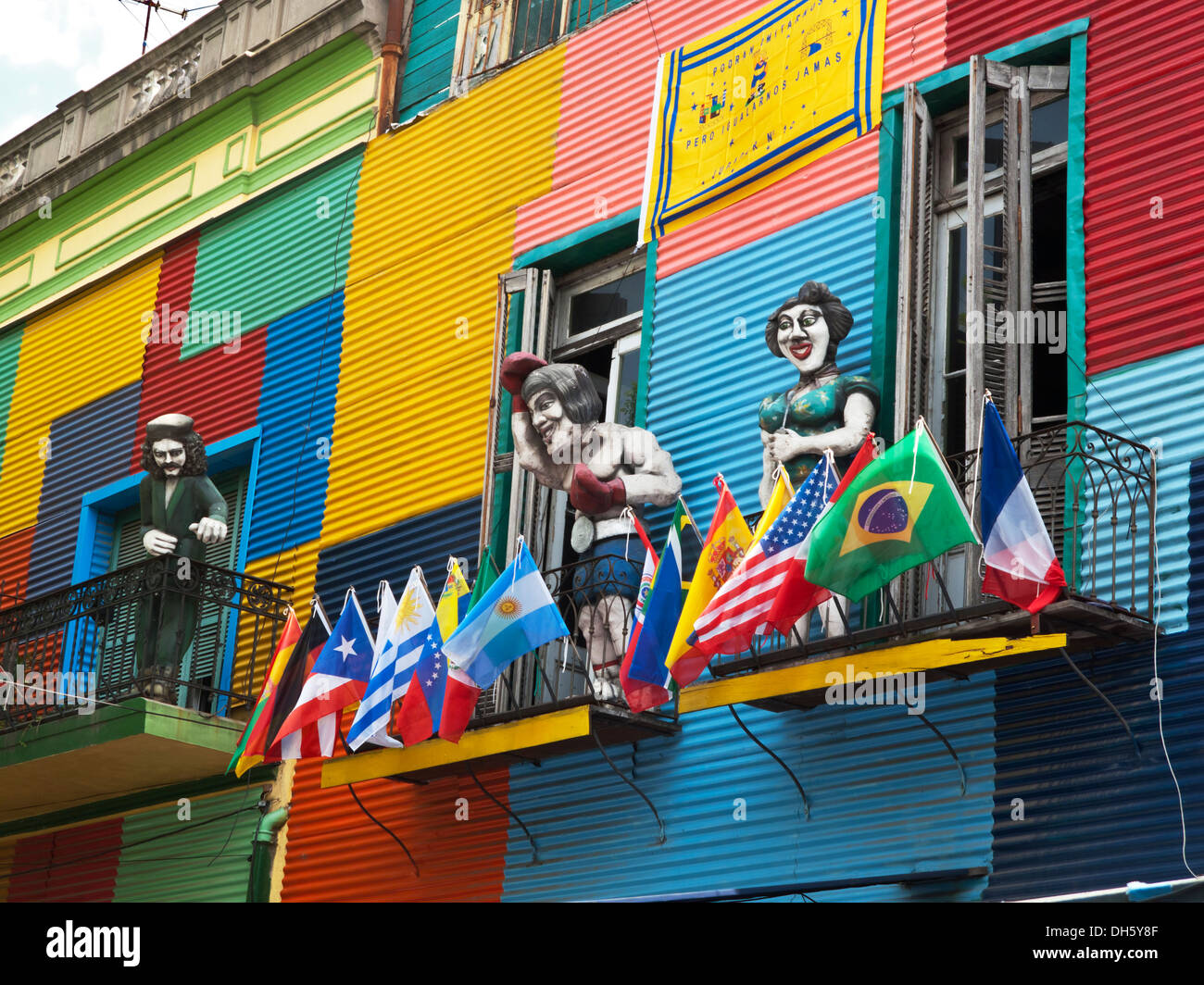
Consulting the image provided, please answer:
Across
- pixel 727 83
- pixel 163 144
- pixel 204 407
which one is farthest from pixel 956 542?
pixel 163 144

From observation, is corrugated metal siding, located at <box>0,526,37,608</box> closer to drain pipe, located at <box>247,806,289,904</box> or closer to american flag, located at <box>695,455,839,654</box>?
drain pipe, located at <box>247,806,289,904</box>

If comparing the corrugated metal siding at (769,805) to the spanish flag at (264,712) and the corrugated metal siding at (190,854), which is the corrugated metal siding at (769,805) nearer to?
the spanish flag at (264,712)

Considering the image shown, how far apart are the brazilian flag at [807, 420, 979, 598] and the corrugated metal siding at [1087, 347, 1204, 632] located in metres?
1.06

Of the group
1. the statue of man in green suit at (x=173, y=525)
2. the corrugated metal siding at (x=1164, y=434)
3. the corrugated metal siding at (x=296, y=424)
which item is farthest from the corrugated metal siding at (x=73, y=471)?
the corrugated metal siding at (x=1164, y=434)

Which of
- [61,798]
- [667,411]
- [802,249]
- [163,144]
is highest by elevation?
[163,144]

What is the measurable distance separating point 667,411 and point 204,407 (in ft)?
17.7

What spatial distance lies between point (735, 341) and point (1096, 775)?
419 centimetres

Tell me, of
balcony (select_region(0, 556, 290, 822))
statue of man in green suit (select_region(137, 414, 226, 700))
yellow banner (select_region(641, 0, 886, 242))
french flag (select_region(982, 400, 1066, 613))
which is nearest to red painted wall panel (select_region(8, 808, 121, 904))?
balcony (select_region(0, 556, 290, 822))

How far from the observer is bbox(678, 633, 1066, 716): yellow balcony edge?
→ 951cm

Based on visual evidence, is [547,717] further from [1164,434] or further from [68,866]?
[68,866]

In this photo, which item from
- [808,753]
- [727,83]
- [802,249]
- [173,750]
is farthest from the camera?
[173,750]

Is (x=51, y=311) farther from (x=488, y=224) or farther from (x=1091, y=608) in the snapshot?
(x=1091, y=608)

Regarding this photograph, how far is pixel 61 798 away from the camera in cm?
1560

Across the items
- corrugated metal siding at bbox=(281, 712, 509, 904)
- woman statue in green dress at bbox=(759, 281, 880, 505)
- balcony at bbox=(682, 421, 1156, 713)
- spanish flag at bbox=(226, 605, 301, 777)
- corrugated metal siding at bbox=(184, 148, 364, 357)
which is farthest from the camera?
corrugated metal siding at bbox=(184, 148, 364, 357)
